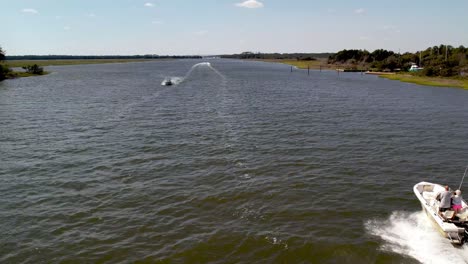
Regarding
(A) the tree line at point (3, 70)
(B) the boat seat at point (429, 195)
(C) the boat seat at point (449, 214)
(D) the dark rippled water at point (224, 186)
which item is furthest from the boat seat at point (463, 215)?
(A) the tree line at point (3, 70)

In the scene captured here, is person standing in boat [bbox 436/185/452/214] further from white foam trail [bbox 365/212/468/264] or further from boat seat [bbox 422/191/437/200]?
boat seat [bbox 422/191/437/200]

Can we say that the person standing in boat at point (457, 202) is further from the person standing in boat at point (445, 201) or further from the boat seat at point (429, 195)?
the boat seat at point (429, 195)

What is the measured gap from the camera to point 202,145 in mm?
39312

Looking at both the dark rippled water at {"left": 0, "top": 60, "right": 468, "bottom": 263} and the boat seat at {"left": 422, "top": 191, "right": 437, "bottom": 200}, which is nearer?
the dark rippled water at {"left": 0, "top": 60, "right": 468, "bottom": 263}

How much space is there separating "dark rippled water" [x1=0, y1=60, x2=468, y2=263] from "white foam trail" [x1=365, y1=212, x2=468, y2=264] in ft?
0.32

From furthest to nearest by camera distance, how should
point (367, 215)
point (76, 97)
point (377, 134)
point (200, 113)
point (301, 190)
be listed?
point (76, 97)
point (200, 113)
point (377, 134)
point (301, 190)
point (367, 215)

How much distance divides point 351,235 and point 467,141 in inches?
1125

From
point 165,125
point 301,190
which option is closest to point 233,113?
point 165,125

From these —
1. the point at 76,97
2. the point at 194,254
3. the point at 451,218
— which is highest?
the point at 76,97

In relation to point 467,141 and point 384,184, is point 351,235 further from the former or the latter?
point 467,141

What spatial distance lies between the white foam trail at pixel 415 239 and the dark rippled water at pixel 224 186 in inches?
3.9

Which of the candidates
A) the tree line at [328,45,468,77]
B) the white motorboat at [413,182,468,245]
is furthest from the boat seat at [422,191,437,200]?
the tree line at [328,45,468,77]

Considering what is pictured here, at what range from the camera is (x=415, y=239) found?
68.2ft

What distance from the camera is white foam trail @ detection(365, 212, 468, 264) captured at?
19.0 m
